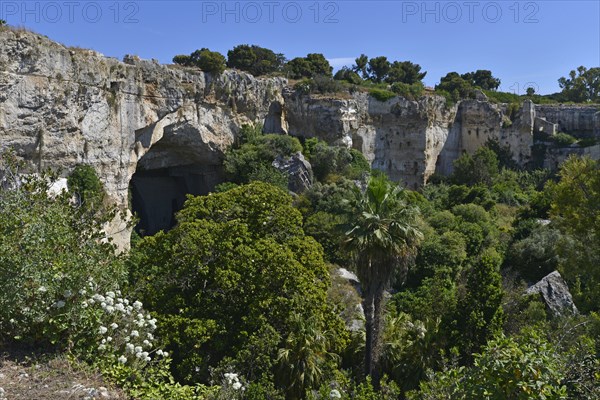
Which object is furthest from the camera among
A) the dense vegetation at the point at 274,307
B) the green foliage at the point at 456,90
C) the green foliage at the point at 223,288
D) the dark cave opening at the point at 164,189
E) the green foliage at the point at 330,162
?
the green foliage at the point at 456,90

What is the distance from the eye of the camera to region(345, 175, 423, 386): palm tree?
12977mm

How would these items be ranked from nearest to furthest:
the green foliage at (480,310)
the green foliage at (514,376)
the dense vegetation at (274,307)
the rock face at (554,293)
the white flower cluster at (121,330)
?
the green foliage at (514,376) < the dense vegetation at (274,307) < the white flower cluster at (121,330) < the green foliage at (480,310) < the rock face at (554,293)

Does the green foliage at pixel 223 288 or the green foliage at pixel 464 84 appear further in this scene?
the green foliage at pixel 464 84

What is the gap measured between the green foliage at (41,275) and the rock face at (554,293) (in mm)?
15107

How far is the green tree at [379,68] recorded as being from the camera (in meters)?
57.7

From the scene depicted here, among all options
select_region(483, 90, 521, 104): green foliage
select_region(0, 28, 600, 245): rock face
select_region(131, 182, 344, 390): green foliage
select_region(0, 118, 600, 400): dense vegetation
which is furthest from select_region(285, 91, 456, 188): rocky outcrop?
select_region(131, 182, 344, 390): green foliage

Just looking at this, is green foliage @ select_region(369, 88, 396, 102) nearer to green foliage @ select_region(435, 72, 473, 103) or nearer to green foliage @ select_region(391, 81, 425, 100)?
green foliage @ select_region(391, 81, 425, 100)

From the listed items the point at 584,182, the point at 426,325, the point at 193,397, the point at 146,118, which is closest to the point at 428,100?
the point at 146,118

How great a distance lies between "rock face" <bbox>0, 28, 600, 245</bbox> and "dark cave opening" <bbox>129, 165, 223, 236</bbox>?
0.08 meters

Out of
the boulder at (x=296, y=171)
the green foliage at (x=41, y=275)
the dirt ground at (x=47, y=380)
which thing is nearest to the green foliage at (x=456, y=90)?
the boulder at (x=296, y=171)

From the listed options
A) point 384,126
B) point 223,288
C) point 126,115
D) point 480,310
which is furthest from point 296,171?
point 223,288

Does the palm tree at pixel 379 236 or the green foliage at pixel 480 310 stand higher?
the palm tree at pixel 379 236

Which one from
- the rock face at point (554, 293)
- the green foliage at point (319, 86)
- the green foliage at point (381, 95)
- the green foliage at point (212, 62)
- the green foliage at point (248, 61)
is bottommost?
the rock face at point (554, 293)

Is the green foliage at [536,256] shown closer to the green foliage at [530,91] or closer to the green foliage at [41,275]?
the green foliage at [41,275]
